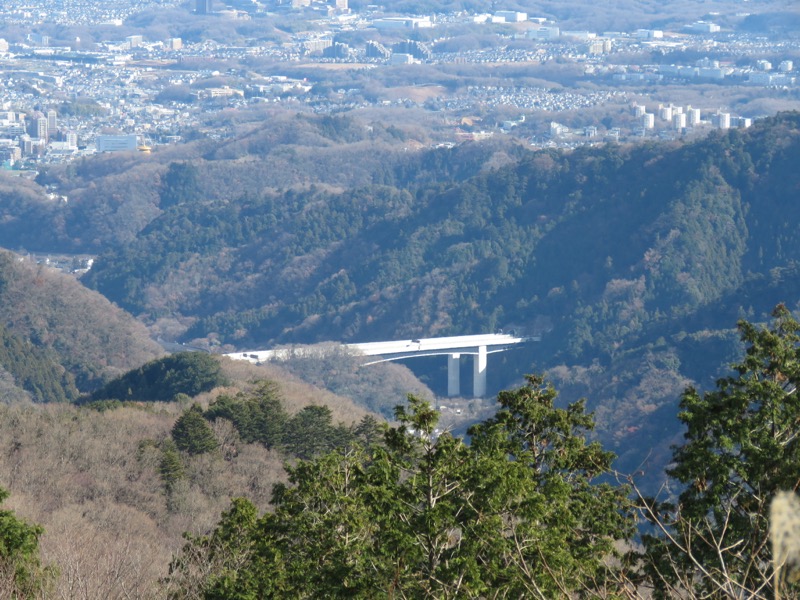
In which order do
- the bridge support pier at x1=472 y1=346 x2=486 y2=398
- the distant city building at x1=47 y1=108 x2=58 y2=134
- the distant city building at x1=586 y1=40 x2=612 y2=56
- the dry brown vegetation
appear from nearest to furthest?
1. the dry brown vegetation
2. the bridge support pier at x1=472 y1=346 x2=486 y2=398
3. the distant city building at x1=47 y1=108 x2=58 y2=134
4. the distant city building at x1=586 y1=40 x2=612 y2=56

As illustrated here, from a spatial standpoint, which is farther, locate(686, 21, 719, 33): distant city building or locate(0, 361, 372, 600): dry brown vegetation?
locate(686, 21, 719, 33): distant city building

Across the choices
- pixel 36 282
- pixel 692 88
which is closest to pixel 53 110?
pixel 692 88

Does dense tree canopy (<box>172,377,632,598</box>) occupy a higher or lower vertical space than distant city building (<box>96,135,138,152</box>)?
higher

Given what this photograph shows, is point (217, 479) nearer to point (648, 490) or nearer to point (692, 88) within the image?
point (648, 490)

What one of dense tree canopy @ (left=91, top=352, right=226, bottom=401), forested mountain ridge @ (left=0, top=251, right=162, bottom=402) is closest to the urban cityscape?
forested mountain ridge @ (left=0, top=251, right=162, bottom=402)

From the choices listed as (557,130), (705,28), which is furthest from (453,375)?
(705,28)

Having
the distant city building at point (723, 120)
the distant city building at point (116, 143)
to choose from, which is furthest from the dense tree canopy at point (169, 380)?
the distant city building at point (116, 143)

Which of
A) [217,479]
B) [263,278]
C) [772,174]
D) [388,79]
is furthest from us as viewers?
[388,79]

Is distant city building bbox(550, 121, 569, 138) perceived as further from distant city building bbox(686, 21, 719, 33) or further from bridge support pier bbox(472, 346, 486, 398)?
bridge support pier bbox(472, 346, 486, 398)
